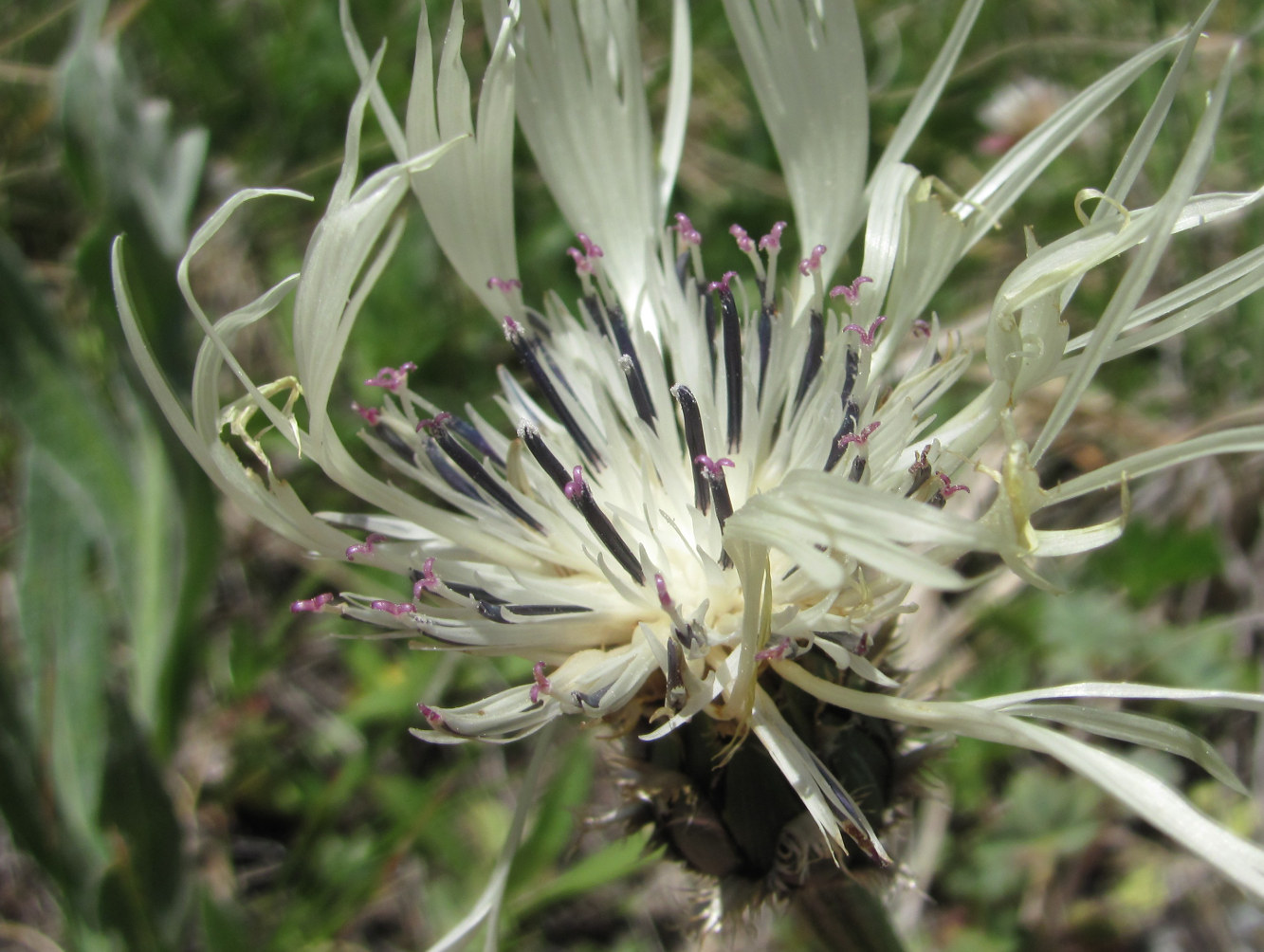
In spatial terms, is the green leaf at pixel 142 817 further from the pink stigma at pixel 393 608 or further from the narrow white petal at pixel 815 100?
the narrow white petal at pixel 815 100

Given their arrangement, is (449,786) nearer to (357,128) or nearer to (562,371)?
(562,371)

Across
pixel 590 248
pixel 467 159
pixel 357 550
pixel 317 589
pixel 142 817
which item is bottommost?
pixel 317 589

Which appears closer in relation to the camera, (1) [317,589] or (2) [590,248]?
(2) [590,248]

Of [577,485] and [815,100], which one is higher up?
[815,100]

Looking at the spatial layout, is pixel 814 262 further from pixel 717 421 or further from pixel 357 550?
pixel 357 550

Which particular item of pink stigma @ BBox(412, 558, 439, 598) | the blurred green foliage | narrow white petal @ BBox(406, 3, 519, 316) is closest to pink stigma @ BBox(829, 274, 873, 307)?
narrow white petal @ BBox(406, 3, 519, 316)

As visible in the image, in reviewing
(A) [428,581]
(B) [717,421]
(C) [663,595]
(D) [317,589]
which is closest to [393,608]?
(A) [428,581]

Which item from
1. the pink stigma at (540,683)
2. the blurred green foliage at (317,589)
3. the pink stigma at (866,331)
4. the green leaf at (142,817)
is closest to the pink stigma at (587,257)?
the pink stigma at (866,331)
